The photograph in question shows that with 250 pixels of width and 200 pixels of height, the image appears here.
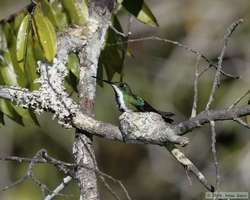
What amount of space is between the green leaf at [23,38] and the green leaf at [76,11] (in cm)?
24

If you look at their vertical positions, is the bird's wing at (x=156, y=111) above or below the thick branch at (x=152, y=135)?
above

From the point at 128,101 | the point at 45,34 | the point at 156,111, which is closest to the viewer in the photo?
the point at 45,34

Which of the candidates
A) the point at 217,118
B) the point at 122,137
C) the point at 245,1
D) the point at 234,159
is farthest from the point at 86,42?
the point at 245,1

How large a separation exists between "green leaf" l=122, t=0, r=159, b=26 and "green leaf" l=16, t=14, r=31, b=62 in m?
0.69

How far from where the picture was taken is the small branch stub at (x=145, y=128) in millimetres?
3742

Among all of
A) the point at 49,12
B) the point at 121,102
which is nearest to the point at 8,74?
the point at 49,12

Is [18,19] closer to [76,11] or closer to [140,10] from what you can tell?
[76,11]

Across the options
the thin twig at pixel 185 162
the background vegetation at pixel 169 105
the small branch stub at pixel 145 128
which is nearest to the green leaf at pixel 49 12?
the small branch stub at pixel 145 128

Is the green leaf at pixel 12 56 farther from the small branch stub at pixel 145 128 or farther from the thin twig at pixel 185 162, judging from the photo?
the thin twig at pixel 185 162

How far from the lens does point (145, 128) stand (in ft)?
12.8

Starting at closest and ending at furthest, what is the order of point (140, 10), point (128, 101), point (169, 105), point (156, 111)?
point (156, 111)
point (140, 10)
point (128, 101)
point (169, 105)

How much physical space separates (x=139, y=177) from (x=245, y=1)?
2.54 metres

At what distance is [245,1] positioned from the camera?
31.5ft

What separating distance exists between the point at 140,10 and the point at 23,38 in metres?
0.77
